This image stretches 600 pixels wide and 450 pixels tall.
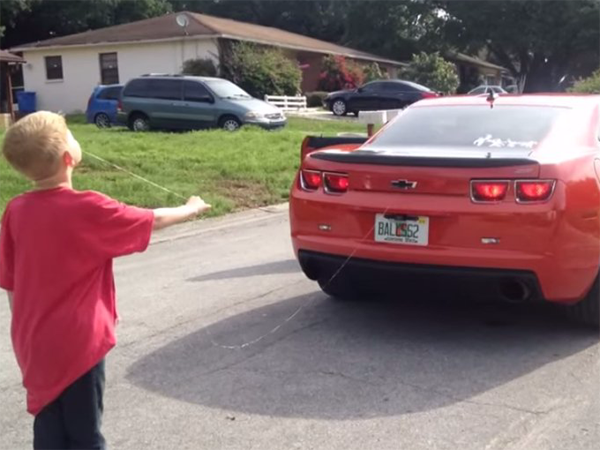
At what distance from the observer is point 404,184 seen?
5.52 m

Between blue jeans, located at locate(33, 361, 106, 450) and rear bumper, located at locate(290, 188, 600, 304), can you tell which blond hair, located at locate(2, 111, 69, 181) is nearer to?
blue jeans, located at locate(33, 361, 106, 450)

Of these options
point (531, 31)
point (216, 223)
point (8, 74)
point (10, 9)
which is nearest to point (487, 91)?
point (216, 223)

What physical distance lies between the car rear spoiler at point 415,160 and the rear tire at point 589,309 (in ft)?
3.24

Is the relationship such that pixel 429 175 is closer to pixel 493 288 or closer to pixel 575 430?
pixel 493 288

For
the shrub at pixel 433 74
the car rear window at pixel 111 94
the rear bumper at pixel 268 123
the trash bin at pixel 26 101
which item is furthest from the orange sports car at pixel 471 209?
the shrub at pixel 433 74

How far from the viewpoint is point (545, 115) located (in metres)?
6.22

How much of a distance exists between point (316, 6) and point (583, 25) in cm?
1999

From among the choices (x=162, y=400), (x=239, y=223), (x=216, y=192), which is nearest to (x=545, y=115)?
(x=162, y=400)

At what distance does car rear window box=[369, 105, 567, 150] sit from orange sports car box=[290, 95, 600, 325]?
15 mm

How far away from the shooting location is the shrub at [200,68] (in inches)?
1365

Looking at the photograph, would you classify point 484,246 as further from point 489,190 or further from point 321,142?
point 321,142

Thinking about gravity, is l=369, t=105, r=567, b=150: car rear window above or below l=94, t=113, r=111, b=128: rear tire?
above

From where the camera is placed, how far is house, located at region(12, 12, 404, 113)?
35625mm

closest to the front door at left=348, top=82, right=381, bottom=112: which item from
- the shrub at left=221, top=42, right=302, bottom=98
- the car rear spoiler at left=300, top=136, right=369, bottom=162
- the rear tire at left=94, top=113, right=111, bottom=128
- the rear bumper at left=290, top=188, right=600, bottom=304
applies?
the shrub at left=221, top=42, right=302, bottom=98
